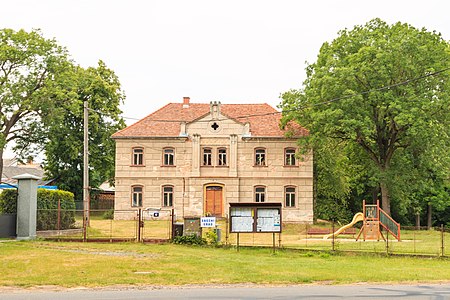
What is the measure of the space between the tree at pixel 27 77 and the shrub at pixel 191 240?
24169mm

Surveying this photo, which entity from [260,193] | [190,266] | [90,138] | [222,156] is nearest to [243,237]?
[190,266]

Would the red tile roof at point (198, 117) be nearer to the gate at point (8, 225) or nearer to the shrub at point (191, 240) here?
the gate at point (8, 225)

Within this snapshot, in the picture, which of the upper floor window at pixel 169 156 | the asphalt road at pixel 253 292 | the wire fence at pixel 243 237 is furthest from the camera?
the upper floor window at pixel 169 156

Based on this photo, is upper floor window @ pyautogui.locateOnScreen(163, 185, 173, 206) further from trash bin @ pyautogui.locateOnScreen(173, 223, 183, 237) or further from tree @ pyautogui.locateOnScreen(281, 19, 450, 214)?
trash bin @ pyautogui.locateOnScreen(173, 223, 183, 237)

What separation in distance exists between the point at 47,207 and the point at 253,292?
17513 mm

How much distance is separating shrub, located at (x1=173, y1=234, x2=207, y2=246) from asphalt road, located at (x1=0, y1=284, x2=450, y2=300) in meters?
10.2

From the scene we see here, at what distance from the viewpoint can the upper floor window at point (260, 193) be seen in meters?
44.8

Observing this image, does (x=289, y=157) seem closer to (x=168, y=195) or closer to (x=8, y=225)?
(x=168, y=195)

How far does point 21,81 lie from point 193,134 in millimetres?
13687

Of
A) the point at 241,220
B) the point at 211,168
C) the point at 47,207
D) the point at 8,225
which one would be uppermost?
the point at 211,168

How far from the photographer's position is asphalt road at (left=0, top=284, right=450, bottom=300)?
1315 centimetres

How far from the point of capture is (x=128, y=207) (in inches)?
1762

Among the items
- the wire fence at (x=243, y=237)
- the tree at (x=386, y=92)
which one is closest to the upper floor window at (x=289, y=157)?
the tree at (x=386, y=92)

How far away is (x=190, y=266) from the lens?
1844cm
